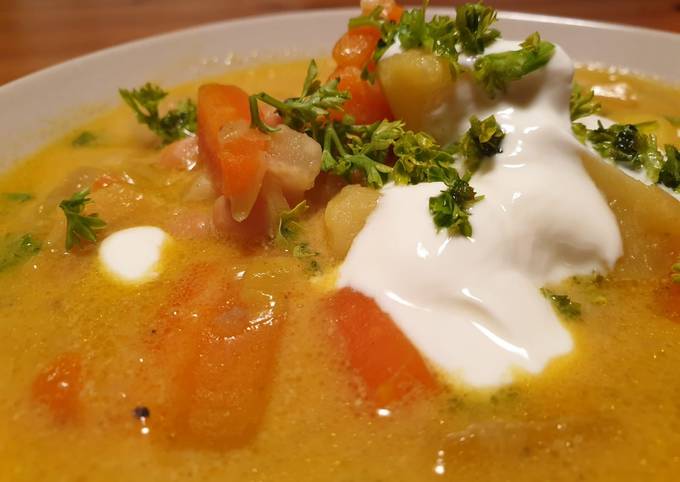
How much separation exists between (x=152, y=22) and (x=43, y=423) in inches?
108

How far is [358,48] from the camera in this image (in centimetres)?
226

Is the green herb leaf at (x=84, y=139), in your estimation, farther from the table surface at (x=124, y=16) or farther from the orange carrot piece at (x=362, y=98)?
the orange carrot piece at (x=362, y=98)

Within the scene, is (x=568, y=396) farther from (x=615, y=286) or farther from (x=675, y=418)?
(x=615, y=286)

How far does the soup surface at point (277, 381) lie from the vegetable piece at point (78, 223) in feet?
0.14

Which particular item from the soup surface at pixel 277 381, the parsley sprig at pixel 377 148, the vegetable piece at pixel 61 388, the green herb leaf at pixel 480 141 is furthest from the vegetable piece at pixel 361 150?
the vegetable piece at pixel 61 388

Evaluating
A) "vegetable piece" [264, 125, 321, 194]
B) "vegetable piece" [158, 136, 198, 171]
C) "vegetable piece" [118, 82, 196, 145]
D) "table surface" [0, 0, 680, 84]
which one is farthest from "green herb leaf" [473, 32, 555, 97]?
"table surface" [0, 0, 680, 84]

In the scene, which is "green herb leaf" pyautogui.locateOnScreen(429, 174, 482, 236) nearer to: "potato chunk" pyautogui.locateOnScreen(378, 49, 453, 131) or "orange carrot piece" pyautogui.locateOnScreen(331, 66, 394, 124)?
"potato chunk" pyautogui.locateOnScreen(378, 49, 453, 131)

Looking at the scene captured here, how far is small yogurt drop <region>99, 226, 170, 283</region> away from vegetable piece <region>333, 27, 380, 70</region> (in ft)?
2.71

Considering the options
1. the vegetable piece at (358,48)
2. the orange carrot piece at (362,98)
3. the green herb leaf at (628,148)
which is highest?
the vegetable piece at (358,48)

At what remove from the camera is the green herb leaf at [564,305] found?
1.80 meters

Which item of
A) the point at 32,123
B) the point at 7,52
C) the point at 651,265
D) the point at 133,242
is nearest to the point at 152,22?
the point at 7,52

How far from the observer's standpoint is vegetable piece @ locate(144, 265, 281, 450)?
1613 millimetres

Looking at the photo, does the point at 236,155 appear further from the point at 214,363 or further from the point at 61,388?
the point at 61,388

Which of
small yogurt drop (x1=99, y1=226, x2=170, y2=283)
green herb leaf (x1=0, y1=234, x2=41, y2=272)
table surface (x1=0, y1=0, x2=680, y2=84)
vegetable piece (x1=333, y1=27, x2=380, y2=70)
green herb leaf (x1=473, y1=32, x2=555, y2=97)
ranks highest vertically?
green herb leaf (x1=473, y1=32, x2=555, y2=97)
